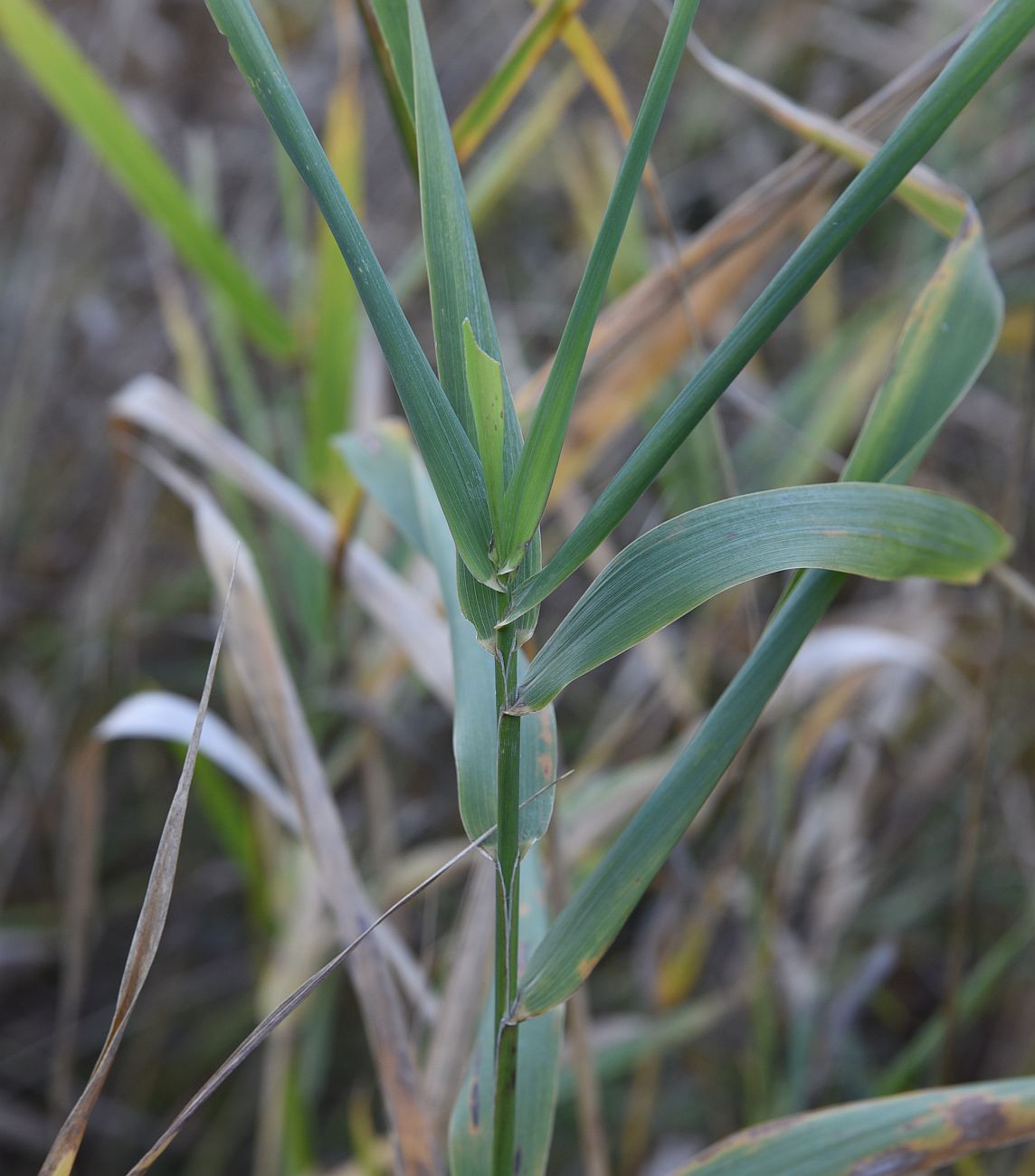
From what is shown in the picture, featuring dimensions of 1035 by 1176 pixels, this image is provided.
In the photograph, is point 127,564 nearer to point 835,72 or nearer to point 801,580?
point 801,580

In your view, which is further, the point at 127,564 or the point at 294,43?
the point at 294,43

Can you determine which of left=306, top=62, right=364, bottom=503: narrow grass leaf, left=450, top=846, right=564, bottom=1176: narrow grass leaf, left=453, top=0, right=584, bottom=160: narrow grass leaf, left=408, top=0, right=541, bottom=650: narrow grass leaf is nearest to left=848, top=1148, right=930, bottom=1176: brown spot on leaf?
left=450, top=846, right=564, bottom=1176: narrow grass leaf

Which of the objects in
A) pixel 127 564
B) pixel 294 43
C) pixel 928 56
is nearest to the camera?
pixel 928 56

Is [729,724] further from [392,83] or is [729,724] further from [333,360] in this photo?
[333,360]

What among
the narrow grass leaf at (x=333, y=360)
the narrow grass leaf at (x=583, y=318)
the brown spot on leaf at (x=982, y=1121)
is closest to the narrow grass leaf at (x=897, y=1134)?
the brown spot on leaf at (x=982, y=1121)

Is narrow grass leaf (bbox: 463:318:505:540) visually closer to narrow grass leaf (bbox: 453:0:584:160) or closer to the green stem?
the green stem

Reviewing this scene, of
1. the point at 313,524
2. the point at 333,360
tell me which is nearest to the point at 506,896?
the point at 313,524

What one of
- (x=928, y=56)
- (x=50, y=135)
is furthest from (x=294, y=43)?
(x=928, y=56)

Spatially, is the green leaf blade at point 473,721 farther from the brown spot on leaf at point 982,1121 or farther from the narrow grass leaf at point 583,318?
the brown spot on leaf at point 982,1121

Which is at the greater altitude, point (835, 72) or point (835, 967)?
point (835, 72)
